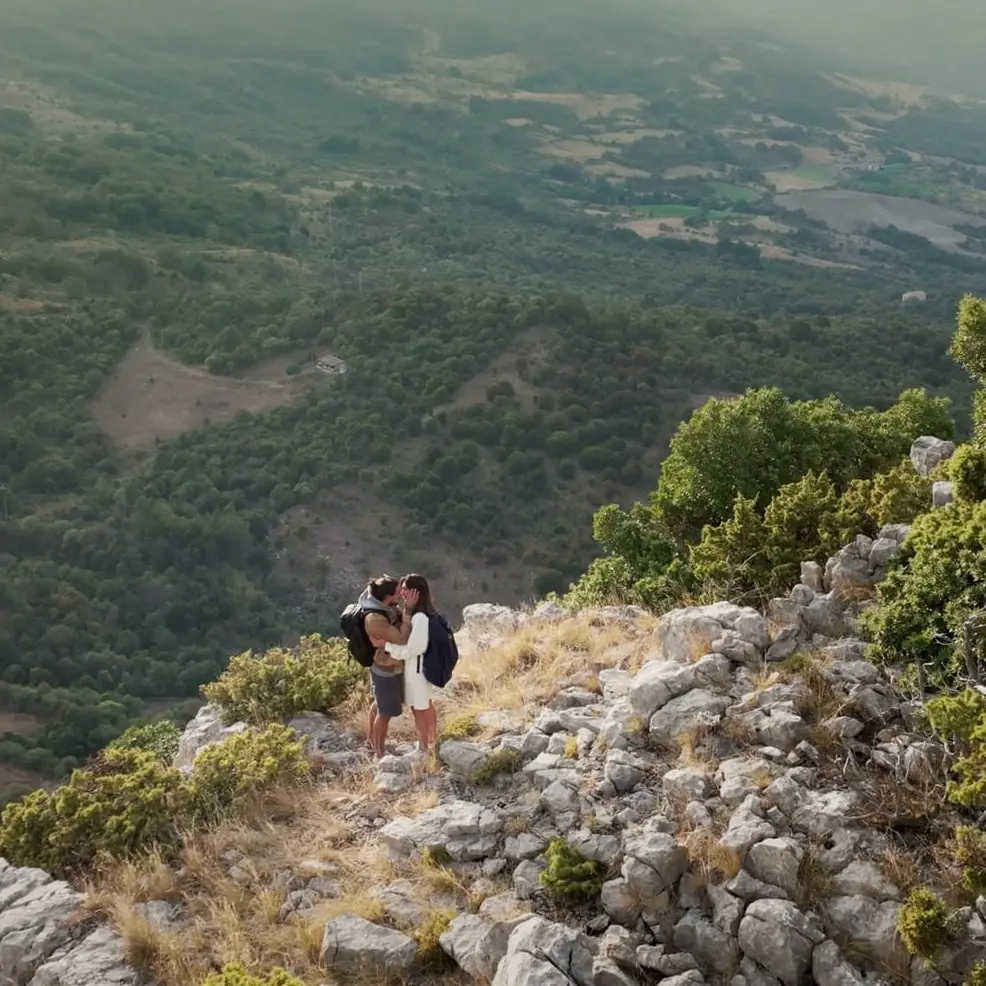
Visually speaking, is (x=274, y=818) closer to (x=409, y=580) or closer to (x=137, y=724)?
(x=409, y=580)

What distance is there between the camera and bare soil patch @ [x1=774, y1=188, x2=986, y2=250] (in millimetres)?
134125

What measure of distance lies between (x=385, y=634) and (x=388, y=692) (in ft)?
2.32

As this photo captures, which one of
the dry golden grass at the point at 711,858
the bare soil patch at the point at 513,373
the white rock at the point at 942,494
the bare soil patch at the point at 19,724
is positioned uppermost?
the white rock at the point at 942,494

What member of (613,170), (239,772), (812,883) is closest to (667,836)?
(812,883)

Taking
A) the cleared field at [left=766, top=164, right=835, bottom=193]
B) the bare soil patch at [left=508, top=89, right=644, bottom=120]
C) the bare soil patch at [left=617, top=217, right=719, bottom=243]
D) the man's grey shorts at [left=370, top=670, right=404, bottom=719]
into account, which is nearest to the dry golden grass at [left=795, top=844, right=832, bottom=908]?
the man's grey shorts at [left=370, top=670, right=404, bottom=719]

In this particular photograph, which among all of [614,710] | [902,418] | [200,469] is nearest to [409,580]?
[614,710]

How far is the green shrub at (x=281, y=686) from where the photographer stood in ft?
34.5

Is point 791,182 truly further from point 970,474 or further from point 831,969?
point 831,969

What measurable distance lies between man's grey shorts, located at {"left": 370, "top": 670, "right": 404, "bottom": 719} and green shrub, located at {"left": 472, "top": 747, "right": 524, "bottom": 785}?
1.09 meters

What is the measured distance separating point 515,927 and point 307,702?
474 centimetres

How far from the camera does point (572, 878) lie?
261 inches

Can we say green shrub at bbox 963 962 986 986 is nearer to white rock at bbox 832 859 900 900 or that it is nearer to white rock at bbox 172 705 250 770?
white rock at bbox 832 859 900 900

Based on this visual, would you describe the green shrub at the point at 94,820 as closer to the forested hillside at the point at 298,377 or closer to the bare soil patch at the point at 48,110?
the forested hillside at the point at 298,377

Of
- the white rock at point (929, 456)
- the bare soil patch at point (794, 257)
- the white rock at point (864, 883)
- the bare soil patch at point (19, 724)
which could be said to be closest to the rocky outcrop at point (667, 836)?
the white rock at point (864, 883)
